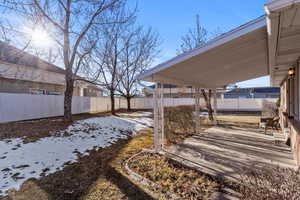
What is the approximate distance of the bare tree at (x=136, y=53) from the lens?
14086 mm

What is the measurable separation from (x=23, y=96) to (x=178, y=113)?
30.0 feet

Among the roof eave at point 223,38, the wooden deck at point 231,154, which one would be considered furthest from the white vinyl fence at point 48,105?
the wooden deck at point 231,154

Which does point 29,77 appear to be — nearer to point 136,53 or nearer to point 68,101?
point 68,101

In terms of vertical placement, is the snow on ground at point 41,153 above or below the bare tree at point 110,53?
below

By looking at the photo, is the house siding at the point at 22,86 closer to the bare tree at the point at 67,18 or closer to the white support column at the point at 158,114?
the bare tree at the point at 67,18

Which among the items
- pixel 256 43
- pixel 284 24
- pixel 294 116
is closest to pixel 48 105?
pixel 256 43

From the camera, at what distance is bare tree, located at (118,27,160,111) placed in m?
14.1

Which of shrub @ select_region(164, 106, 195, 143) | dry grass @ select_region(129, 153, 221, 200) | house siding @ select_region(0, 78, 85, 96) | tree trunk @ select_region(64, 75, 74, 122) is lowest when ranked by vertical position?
dry grass @ select_region(129, 153, 221, 200)

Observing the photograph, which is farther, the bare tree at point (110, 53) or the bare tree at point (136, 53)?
the bare tree at point (136, 53)

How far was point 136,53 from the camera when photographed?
14914 mm

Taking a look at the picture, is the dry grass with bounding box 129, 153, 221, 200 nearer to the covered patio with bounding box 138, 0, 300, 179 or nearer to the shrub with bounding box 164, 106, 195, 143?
the covered patio with bounding box 138, 0, 300, 179

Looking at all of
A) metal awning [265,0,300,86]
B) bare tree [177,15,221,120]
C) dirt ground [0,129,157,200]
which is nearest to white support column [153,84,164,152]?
dirt ground [0,129,157,200]

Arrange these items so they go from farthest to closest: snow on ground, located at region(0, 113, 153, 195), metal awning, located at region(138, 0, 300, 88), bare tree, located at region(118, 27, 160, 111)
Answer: bare tree, located at region(118, 27, 160, 111) → snow on ground, located at region(0, 113, 153, 195) → metal awning, located at region(138, 0, 300, 88)

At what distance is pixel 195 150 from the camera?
15.9 ft
